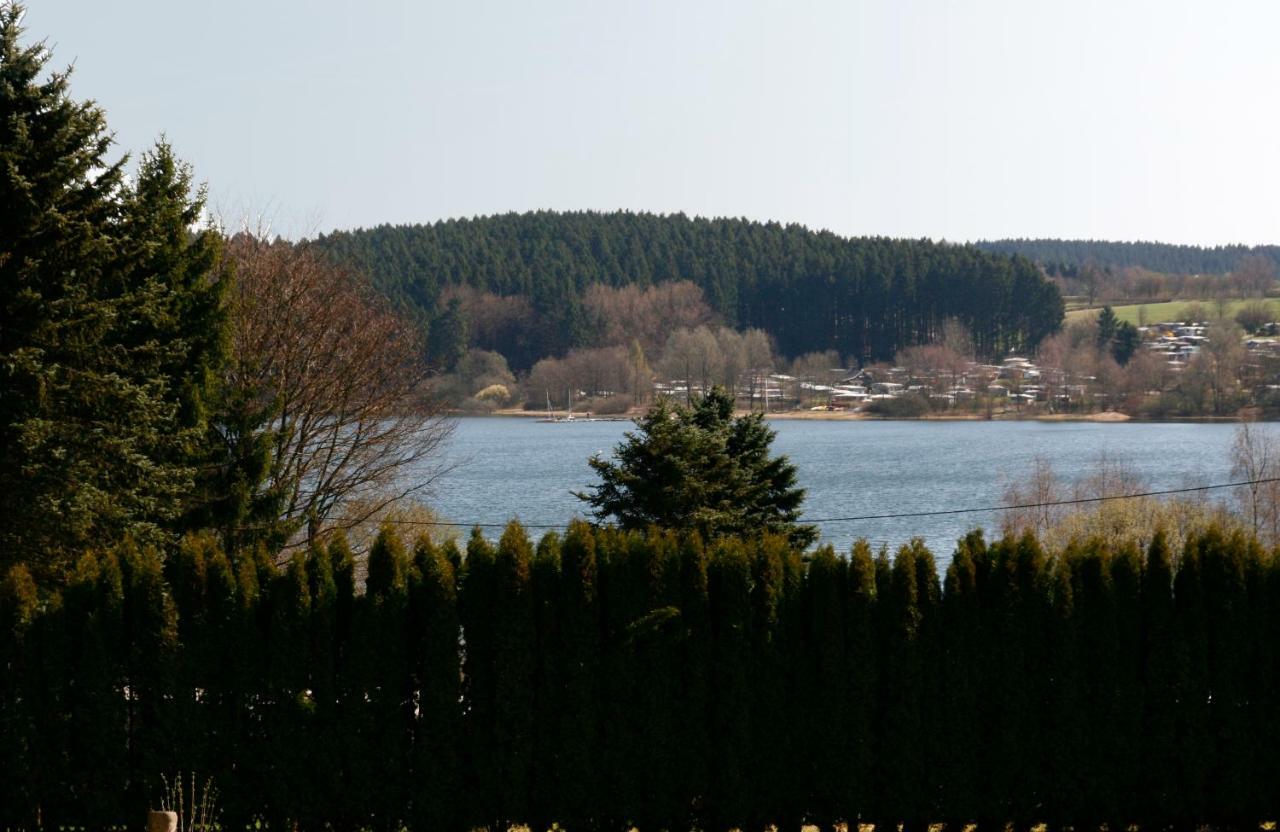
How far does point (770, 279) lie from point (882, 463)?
7698 centimetres

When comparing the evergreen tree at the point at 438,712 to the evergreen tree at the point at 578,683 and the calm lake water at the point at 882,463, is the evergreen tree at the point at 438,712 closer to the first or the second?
the evergreen tree at the point at 578,683

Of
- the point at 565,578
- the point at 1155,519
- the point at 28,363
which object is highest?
the point at 28,363

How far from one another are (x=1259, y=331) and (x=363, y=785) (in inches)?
5265

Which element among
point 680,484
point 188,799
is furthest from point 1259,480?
point 188,799

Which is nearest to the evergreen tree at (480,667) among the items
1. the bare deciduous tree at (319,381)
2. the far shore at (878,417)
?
the bare deciduous tree at (319,381)

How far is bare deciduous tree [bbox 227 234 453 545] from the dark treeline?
12167 millimetres

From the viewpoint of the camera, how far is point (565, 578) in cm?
1363

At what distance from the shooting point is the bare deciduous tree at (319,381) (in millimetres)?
27203

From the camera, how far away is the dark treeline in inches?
528

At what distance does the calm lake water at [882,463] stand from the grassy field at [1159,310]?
54.3 m

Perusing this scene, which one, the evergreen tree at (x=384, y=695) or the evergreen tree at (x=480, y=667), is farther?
the evergreen tree at (x=480, y=667)

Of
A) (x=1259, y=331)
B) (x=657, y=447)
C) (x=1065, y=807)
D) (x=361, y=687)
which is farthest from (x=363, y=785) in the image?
(x=1259, y=331)

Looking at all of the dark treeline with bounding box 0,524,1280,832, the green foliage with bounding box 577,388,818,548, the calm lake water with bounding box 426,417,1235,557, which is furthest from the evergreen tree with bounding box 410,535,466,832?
the calm lake water with bounding box 426,417,1235,557

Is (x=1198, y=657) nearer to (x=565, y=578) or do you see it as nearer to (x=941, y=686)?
(x=941, y=686)
